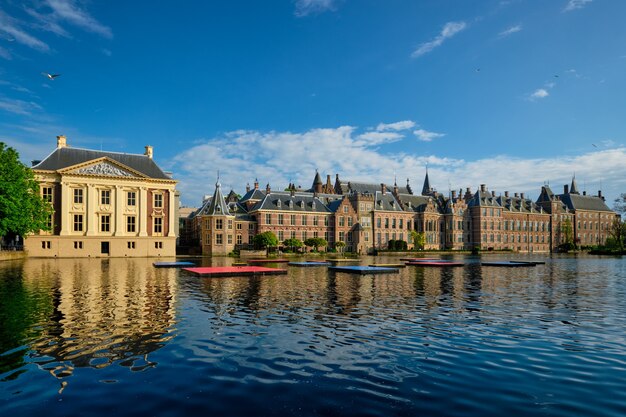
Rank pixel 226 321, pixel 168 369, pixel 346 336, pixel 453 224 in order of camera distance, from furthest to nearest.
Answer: pixel 453 224 → pixel 226 321 → pixel 346 336 → pixel 168 369

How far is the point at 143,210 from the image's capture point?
71812mm

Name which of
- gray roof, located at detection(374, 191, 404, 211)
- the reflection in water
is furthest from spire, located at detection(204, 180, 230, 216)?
the reflection in water

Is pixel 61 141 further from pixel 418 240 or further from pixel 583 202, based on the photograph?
pixel 583 202

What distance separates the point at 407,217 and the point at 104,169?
69.2 m

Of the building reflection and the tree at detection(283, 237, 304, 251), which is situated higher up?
the building reflection

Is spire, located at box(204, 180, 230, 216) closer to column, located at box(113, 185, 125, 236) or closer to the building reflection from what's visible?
column, located at box(113, 185, 125, 236)

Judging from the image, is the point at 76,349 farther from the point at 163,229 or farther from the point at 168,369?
the point at 163,229

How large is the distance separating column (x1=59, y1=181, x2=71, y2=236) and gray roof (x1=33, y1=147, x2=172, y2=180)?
3265mm

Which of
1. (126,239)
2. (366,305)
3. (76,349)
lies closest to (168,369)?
(76,349)

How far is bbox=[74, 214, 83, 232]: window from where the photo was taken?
68.2m

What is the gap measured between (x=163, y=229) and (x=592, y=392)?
7047cm

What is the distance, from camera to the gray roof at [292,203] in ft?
302

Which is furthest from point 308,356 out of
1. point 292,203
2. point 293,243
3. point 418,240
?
point 418,240

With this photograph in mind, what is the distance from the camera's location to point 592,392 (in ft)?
31.9
